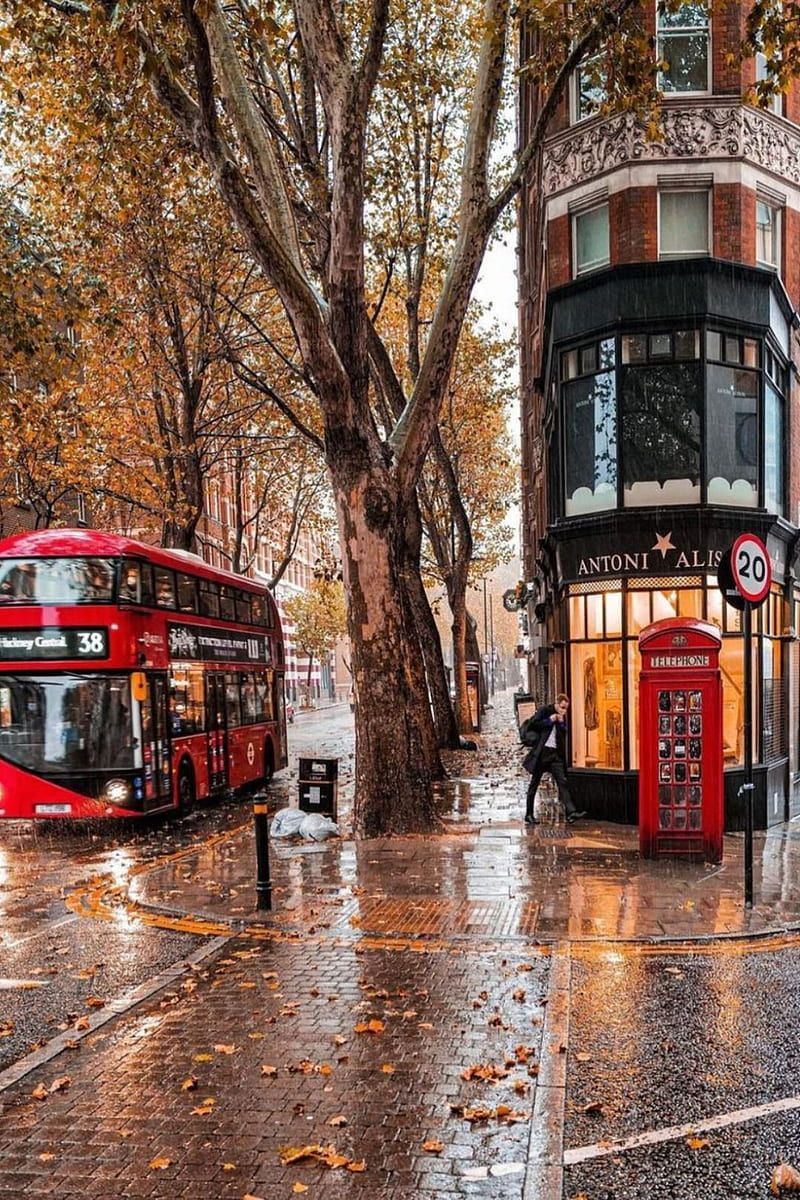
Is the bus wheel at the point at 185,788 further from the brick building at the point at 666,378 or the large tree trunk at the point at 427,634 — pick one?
the brick building at the point at 666,378

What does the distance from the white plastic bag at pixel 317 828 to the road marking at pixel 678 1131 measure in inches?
342

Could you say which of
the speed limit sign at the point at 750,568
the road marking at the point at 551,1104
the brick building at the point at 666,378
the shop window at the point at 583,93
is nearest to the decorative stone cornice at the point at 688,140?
the brick building at the point at 666,378

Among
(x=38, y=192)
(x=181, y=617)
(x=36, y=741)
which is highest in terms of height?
(x=38, y=192)

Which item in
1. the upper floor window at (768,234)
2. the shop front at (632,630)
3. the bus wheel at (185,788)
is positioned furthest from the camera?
the bus wheel at (185,788)

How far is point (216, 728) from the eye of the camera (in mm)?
17562

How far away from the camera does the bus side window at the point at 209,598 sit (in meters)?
17.0

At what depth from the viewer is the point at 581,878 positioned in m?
10.5

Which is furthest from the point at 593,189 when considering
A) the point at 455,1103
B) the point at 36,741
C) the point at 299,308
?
the point at 455,1103

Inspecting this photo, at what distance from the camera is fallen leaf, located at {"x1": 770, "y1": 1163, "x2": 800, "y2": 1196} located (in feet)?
14.1

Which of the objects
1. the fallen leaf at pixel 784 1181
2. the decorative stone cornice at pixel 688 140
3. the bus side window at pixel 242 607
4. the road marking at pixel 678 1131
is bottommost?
the road marking at pixel 678 1131

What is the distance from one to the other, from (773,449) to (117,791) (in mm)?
10868

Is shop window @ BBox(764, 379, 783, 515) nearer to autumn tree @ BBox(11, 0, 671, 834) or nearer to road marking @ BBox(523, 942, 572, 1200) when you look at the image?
autumn tree @ BBox(11, 0, 671, 834)

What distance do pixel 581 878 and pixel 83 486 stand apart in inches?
738

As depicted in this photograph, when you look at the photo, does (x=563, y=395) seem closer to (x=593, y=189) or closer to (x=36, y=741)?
(x=593, y=189)
